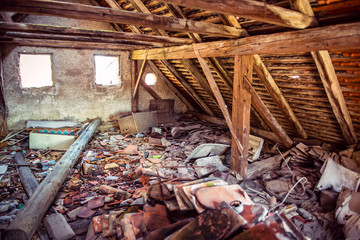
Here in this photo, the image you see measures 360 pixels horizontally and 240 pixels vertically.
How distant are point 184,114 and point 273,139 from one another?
12.7ft

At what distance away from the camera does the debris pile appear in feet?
8.63

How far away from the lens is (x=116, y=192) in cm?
428

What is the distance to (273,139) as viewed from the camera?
6.52 meters

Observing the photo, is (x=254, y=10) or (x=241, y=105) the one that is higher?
(x=254, y=10)

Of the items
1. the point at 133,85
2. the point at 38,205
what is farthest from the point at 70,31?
the point at 133,85

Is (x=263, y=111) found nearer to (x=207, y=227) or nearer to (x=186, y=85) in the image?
(x=207, y=227)

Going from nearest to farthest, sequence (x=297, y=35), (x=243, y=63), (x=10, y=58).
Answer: (x=297, y=35) → (x=243, y=63) → (x=10, y=58)

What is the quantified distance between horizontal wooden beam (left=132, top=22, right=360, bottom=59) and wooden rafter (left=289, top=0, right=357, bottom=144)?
31 cm

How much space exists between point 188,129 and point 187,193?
15.5ft

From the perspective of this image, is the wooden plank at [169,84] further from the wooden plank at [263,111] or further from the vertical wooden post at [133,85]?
the wooden plank at [263,111]

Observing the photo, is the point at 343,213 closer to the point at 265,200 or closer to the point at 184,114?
the point at 265,200

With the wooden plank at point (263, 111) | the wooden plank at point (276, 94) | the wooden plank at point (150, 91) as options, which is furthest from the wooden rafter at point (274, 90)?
the wooden plank at point (150, 91)

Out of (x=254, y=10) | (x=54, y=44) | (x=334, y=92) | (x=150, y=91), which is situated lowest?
(x=150, y=91)

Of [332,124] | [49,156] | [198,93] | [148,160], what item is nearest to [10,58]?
[49,156]
